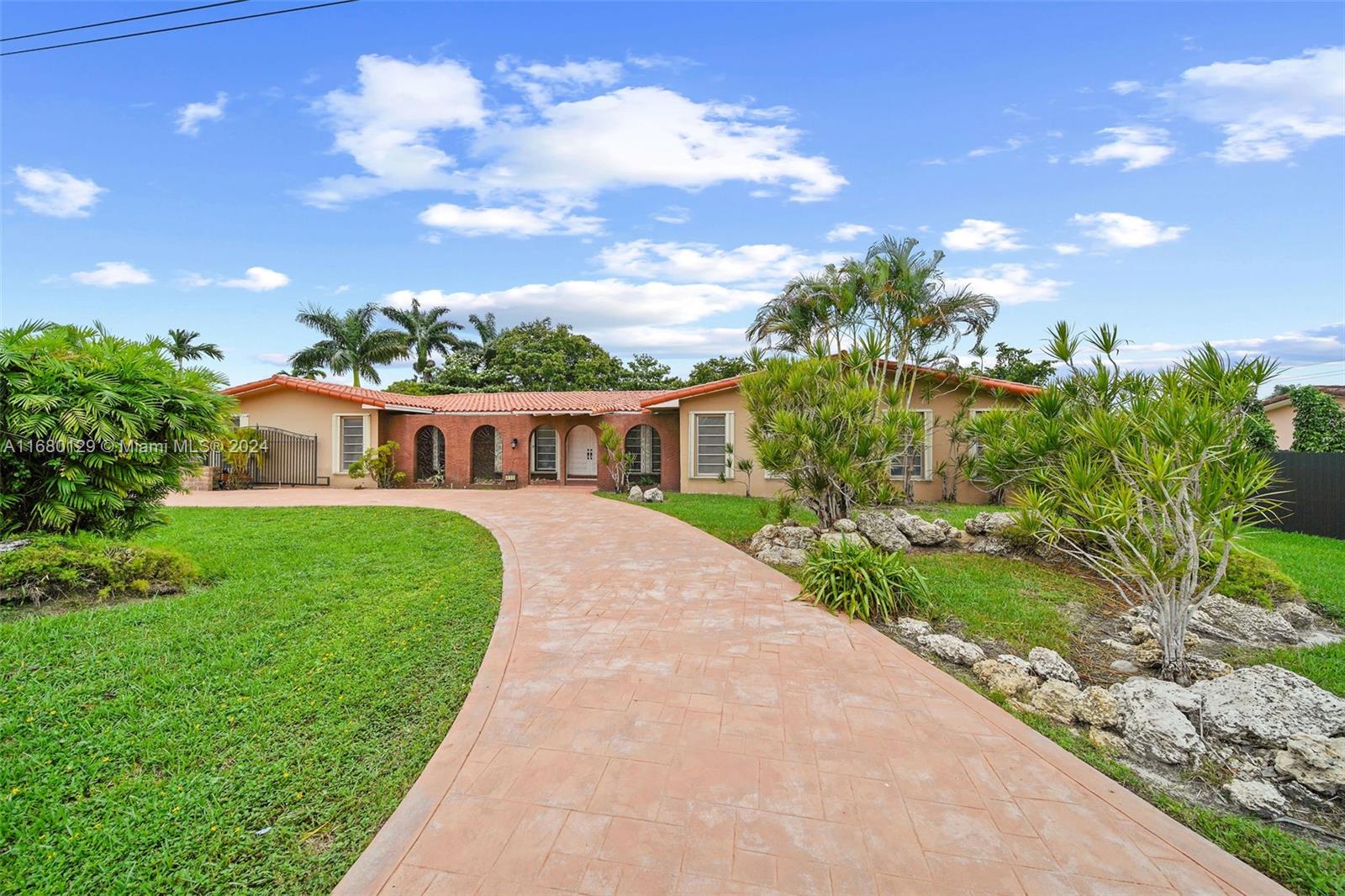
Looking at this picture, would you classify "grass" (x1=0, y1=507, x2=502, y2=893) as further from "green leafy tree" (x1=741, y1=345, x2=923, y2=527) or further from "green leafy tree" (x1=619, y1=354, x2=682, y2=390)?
"green leafy tree" (x1=619, y1=354, x2=682, y2=390)

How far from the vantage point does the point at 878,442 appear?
26.6ft

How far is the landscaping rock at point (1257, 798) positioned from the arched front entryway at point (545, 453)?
66.4 ft

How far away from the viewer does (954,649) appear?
186 inches

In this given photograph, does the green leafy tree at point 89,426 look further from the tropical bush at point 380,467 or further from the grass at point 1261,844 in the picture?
the tropical bush at point 380,467

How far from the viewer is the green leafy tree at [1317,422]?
1275 centimetres

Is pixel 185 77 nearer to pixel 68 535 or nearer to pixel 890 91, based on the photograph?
pixel 68 535

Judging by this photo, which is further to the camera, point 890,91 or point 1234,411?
point 890,91

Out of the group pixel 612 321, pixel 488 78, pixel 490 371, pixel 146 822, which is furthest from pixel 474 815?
pixel 612 321

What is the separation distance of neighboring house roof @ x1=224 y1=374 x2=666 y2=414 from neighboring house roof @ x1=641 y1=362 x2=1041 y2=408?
94 centimetres

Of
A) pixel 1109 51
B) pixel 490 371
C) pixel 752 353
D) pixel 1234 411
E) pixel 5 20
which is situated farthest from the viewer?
pixel 490 371

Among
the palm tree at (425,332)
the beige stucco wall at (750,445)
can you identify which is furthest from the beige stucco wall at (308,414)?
the palm tree at (425,332)

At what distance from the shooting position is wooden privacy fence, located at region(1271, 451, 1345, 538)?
10.3 meters

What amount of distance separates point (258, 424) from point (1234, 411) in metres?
24.5

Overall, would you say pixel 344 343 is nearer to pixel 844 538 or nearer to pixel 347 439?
pixel 347 439
